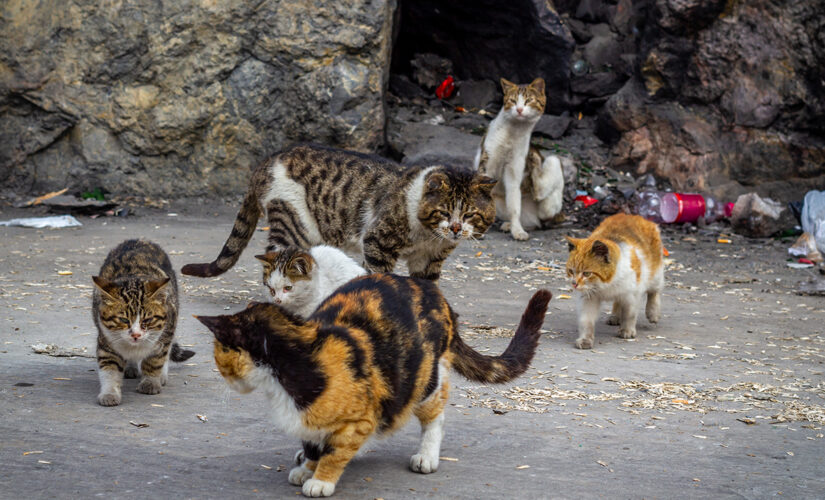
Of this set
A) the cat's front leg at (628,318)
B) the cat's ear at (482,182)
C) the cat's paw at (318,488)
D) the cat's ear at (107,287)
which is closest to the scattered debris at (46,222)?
the cat's ear at (482,182)

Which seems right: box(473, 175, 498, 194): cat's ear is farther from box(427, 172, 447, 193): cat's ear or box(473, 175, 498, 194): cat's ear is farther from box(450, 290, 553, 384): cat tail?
box(450, 290, 553, 384): cat tail

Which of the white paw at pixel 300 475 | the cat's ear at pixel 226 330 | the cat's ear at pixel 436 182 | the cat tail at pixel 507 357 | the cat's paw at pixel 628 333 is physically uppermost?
the cat's ear at pixel 436 182

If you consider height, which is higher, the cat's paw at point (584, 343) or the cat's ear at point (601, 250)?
the cat's ear at point (601, 250)

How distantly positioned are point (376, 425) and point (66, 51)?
1004cm

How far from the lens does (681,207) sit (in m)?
11.8

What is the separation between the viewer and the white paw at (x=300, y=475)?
359 cm

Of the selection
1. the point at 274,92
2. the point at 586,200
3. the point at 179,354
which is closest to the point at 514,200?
the point at 586,200

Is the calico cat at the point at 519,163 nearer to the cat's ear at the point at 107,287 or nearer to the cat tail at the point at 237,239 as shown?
the cat tail at the point at 237,239

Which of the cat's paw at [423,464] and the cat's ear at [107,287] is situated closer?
the cat's paw at [423,464]

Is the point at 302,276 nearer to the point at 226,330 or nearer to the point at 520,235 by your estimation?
the point at 226,330

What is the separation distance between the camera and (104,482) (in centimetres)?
349

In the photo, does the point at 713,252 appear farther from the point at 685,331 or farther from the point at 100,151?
the point at 100,151

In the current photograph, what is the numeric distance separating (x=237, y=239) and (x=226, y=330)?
4.14 m

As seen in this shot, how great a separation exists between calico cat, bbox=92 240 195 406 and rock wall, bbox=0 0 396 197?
290 inches
